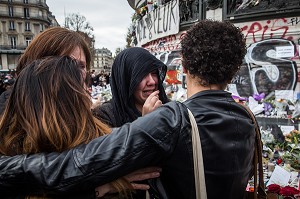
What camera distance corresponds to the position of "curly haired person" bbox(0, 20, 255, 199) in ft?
3.33

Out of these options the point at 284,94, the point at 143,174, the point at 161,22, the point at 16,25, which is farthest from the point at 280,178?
the point at 16,25

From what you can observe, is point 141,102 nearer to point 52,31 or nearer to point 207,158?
point 52,31

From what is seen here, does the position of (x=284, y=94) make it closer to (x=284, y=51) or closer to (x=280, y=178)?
(x=284, y=51)

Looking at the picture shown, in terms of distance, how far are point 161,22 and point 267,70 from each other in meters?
5.26

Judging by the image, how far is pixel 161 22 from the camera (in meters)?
9.92

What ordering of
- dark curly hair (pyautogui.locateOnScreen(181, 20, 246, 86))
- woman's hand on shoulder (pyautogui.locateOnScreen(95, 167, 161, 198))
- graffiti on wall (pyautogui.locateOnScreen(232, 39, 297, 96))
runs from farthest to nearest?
graffiti on wall (pyautogui.locateOnScreen(232, 39, 297, 96)), dark curly hair (pyautogui.locateOnScreen(181, 20, 246, 86)), woman's hand on shoulder (pyautogui.locateOnScreen(95, 167, 161, 198))

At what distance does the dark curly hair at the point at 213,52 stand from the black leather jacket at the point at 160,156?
0.38ft

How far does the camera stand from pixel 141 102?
237 cm

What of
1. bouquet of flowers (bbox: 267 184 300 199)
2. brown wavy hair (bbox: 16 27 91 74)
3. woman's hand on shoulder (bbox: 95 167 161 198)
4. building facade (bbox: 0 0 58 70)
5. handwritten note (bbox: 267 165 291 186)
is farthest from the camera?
building facade (bbox: 0 0 58 70)

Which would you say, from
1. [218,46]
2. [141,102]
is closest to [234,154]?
[218,46]

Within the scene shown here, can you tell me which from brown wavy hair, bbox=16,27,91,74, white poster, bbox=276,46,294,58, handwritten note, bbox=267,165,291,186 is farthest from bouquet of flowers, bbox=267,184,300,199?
white poster, bbox=276,46,294,58

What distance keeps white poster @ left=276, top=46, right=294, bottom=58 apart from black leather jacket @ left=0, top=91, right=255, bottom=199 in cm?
463

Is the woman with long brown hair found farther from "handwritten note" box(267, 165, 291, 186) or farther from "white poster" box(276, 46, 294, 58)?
"white poster" box(276, 46, 294, 58)

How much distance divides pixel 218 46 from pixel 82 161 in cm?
84
